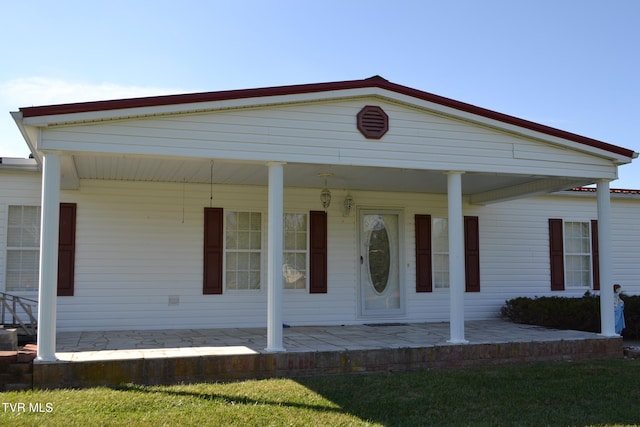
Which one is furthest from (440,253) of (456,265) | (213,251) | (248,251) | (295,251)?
(213,251)

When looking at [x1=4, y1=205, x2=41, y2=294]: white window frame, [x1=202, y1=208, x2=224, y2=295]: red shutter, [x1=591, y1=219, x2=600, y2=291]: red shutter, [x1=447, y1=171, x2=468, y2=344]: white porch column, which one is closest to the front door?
[x1=202, y1=208, x2=224, y2=295]: red shutter

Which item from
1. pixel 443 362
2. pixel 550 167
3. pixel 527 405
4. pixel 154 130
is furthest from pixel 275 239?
pixel 550 167

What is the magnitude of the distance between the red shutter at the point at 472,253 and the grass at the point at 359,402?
4575 mm

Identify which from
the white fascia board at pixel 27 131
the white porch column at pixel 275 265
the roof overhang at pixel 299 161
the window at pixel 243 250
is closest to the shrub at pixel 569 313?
the roof overhang at pixel 299 161

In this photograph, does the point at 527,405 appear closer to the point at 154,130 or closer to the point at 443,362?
the point at 443,362

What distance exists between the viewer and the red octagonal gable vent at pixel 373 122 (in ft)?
28.5

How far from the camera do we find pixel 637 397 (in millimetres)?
7199

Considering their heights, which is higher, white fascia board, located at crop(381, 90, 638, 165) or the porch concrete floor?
white fascia board, located at crop(381, 90, 638, 165)

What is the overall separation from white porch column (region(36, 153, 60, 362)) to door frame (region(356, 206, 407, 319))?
602 cm

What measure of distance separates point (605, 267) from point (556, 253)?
3648 millimetres

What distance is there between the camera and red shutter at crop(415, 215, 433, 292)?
1241cm

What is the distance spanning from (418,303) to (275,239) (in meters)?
5.04

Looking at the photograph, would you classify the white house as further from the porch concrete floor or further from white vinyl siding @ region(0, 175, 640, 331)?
the porch concrete floor

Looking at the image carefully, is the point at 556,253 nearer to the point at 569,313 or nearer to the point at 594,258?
the point at 594,258
